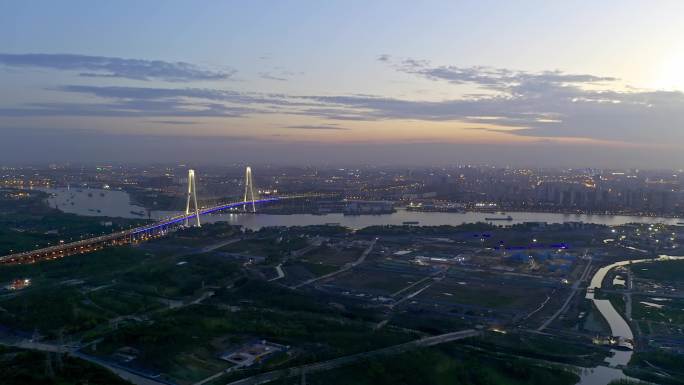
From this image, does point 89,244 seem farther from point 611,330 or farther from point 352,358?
point 611,330

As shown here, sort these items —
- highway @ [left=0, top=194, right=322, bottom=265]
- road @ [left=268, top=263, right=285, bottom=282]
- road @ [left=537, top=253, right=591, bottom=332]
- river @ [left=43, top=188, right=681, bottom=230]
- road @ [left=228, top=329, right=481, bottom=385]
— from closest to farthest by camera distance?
road @ [left=228, top=329, right=481, bottom=385] → road @ [left=537, top=253, right=591, bottom=332] → road @ [left=268, top=263, right=285, bottom=282] → highway @ [left=0, top=194, right=322, bottom=265] → river @ [left=43, top=188, right=681, bottom=230]

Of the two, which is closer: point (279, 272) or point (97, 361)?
point (97, 361)

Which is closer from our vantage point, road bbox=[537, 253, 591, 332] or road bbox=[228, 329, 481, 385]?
road bbox=[228, 329, 481, 385]

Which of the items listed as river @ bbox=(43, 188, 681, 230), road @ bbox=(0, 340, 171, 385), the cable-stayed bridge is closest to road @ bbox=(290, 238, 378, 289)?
road @ bbox=(0, 340, 171, 385)

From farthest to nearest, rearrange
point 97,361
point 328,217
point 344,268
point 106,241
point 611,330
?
point 328,217 → point 106,241 → point 344,268 → point 611,330 → point 97,361

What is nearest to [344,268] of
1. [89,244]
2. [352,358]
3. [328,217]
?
[352,358]

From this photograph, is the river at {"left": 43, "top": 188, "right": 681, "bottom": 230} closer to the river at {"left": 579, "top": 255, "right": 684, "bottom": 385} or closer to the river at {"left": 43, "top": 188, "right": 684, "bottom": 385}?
the river at {"left": 43, "top": 188, "right": 684, "bottom": 385}

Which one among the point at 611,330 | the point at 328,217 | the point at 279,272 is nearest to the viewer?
the point at 611,330
